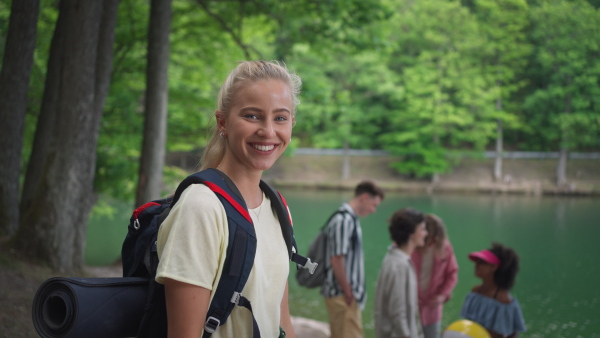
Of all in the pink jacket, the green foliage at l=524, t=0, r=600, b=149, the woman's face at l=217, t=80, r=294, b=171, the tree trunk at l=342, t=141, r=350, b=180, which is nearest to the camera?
the woman's face at l=217, t=80, r=294, b=171

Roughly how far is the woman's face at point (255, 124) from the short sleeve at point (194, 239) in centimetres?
24

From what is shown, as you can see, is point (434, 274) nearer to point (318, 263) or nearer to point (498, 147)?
point (318, 263)

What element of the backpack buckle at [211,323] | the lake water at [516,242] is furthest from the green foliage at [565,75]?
the backpack buckle at [211,323]

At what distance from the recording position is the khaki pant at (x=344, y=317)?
5020 millimetres

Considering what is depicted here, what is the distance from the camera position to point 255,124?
1.76 metres

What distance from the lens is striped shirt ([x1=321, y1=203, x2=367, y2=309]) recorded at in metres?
4.86

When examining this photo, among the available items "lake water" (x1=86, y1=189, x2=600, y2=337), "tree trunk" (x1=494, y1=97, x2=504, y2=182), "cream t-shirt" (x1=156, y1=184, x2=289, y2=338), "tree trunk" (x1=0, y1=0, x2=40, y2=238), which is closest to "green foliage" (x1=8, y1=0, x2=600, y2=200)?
"tree trunk" (x1=494, y1=97, x2=504, y2=182)

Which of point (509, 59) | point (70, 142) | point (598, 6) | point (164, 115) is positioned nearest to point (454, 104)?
point (509, 59)

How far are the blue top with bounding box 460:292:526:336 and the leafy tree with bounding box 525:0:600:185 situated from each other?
28849mm

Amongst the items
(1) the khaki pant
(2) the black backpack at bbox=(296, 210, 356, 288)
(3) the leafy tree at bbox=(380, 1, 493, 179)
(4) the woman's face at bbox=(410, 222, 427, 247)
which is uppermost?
(3) the leafy tree at bbox=(380, 1, 493, 179)

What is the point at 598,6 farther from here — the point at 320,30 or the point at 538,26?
the point at 320,30

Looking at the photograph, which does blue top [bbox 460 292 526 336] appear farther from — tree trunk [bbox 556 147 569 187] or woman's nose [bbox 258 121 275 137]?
tree trunk [bbox 556 147 569 187]

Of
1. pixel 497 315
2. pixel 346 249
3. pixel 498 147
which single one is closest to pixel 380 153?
pixel 498 147

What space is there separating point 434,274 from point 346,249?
2.90 ft
